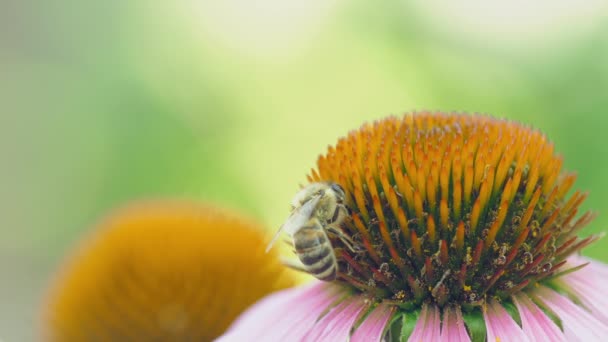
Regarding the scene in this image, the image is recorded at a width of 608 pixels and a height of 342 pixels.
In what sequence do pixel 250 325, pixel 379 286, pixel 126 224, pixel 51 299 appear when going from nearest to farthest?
pixel 379 286, pixel 250 325, pixel 126 224, pixel 51 299

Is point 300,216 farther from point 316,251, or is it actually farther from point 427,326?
point 427,326

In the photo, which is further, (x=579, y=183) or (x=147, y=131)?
(x=147, y=131)

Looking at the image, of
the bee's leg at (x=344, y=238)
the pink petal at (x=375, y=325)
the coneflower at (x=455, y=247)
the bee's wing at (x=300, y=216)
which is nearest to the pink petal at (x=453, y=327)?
the coneflower at (x=455, y=247)

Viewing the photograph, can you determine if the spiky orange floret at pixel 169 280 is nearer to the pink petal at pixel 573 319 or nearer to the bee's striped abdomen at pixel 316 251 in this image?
the bee's striped abdomen at pixel 316 251

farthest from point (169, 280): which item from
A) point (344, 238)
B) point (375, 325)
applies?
point (375, 325)

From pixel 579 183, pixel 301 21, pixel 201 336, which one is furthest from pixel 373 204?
pixel 301 21

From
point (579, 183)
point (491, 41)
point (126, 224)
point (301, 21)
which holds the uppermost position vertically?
point (301, 21)

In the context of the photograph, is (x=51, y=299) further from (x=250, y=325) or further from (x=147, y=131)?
(x=147, y=131)
